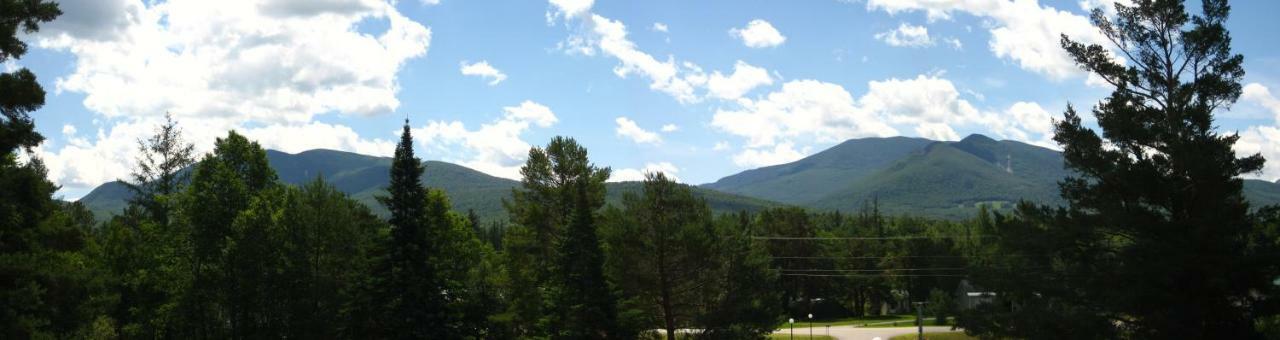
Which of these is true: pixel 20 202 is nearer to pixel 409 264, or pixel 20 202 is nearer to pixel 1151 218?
pixel 409 264

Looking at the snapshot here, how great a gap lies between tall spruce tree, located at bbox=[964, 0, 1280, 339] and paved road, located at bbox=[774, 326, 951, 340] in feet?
113

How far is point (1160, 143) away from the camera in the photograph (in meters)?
22.1

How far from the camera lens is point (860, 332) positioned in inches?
2517

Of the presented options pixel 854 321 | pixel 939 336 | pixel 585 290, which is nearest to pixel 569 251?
pixel 585 290

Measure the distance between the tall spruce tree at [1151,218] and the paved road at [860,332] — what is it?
3455 centimetres

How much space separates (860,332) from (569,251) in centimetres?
3726

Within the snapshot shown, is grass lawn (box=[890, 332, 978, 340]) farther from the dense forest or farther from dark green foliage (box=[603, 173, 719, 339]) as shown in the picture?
dark green foliage (box=[603, 173, 719, 339])

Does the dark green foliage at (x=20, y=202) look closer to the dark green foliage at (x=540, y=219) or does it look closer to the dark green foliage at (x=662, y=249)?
the dark green foliage at (x=540, y=219)

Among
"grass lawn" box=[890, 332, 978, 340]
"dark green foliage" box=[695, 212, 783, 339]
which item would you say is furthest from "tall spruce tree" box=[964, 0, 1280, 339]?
"grass lawn" box=[890, 332, 978, 340]

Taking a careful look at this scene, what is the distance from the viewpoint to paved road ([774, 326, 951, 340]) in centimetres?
5949

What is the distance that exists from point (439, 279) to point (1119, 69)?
917 inches

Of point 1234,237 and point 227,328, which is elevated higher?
point 1234,237

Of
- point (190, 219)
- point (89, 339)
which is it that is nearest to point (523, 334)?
point (190, 219)

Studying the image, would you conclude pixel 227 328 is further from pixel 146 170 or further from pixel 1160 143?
pixel 1160 143
